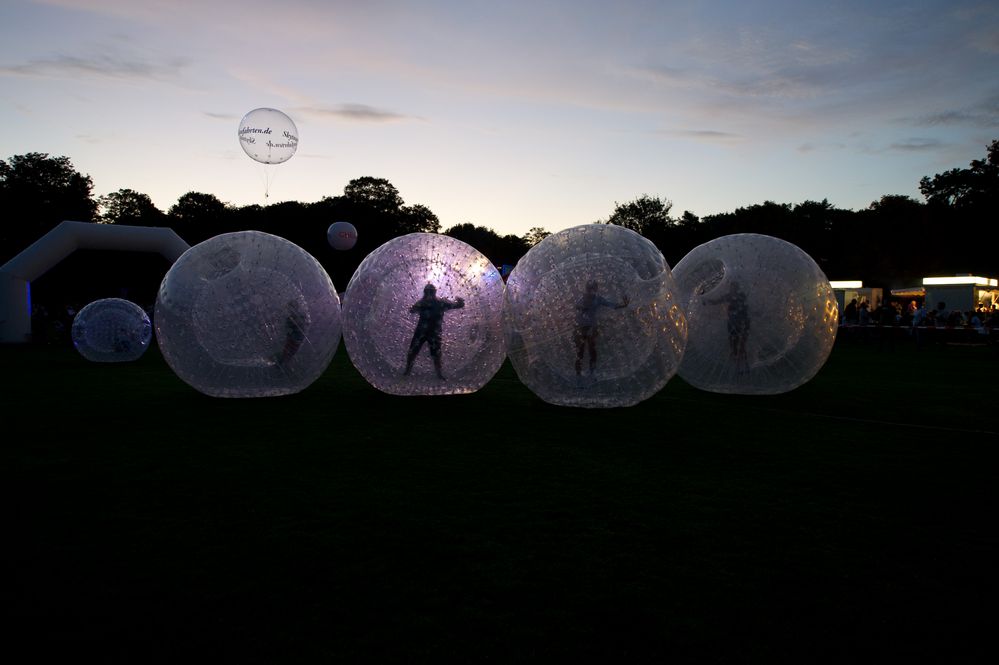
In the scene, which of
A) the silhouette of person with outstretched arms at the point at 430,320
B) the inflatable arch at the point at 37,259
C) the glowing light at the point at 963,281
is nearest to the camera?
the silhouette of person with outstretched arms at the point at 430,320

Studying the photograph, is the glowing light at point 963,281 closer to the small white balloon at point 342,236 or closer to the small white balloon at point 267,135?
the small white balloon at point 342,236

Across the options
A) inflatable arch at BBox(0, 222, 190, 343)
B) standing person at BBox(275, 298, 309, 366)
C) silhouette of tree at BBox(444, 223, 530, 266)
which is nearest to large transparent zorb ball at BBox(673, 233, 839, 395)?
standing person at BBox(275, 298, 309, 366)

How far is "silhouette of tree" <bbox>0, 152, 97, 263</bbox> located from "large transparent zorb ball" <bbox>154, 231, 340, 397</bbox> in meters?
41.4

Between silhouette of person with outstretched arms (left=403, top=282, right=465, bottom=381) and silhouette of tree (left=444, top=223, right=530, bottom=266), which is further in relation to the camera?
silhouette of tree (left=444, top=223, right=530, bottom=266)

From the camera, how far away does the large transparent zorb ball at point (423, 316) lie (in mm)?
9102

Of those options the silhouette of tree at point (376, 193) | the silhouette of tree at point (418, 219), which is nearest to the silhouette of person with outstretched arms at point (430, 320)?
the silhouette of tree at point (418, 219)

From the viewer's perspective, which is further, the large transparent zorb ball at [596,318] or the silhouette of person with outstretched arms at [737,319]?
the silhouette of person with outstretched arms at [737,319]

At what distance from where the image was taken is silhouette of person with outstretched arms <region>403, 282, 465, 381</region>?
357 inches

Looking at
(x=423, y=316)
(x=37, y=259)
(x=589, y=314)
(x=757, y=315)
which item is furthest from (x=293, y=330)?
(x=37, y=259)

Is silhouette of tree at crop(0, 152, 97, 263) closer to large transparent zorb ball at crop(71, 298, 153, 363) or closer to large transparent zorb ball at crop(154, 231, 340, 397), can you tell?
large transparent zorb ball at crop(71, 298, 153, 363)

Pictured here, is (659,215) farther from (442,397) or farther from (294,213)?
(442,397)

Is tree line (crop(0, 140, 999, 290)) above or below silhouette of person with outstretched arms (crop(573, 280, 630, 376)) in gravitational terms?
above

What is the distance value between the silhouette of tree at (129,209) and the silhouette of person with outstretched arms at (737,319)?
59.5 m

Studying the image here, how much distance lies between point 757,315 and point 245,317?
6.47 m
